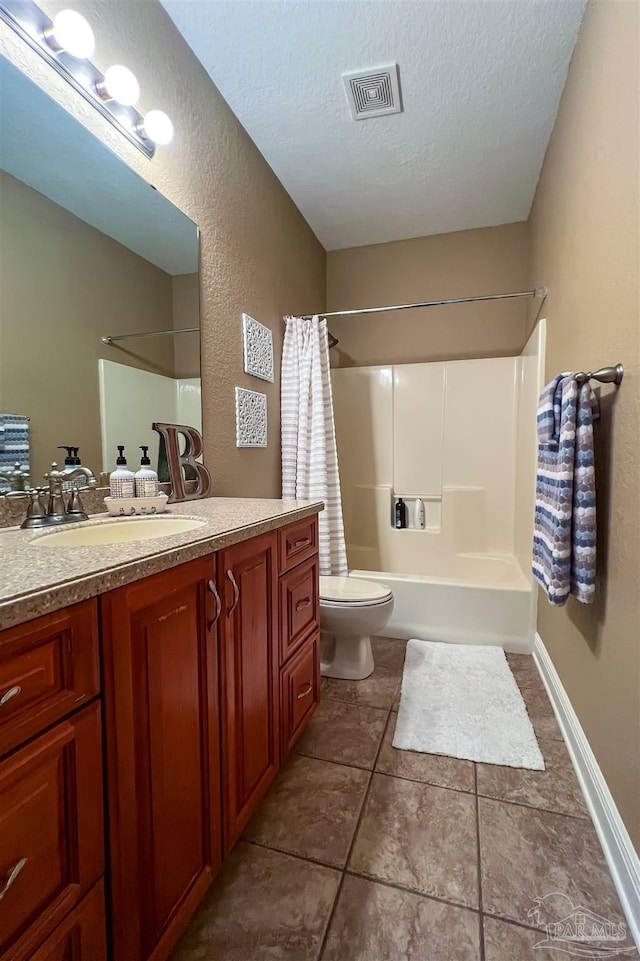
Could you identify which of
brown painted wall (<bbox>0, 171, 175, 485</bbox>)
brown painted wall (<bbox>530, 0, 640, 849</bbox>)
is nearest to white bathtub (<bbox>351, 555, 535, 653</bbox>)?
brown painted wall (<bbox>530, 0, 640, 849</bbox>)

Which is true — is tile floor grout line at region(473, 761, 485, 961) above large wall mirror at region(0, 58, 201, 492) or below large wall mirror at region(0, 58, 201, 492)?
below

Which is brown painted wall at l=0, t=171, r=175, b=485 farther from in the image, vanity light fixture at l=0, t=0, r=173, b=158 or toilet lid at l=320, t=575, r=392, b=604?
toilet lid at l=320, t=575, r=392, b=604

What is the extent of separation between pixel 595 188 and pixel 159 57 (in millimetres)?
1571

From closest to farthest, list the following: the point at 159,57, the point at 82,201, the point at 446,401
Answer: the point at 82,201
the point at 159,57
the point at 446,401

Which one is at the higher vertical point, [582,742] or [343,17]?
[343,17]

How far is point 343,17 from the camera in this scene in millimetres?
1529

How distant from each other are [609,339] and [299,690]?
1.46m

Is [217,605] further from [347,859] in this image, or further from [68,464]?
[347,859]

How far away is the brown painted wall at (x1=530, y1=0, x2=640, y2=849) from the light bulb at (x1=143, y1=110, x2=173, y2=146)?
4.53 ft

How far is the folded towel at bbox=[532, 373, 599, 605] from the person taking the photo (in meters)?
1.23

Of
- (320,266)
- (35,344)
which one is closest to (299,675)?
(35,344)

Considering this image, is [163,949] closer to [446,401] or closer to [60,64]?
[60,64]

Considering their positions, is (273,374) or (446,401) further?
(446,401)

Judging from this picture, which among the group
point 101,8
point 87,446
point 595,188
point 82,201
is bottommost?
point 87,446
